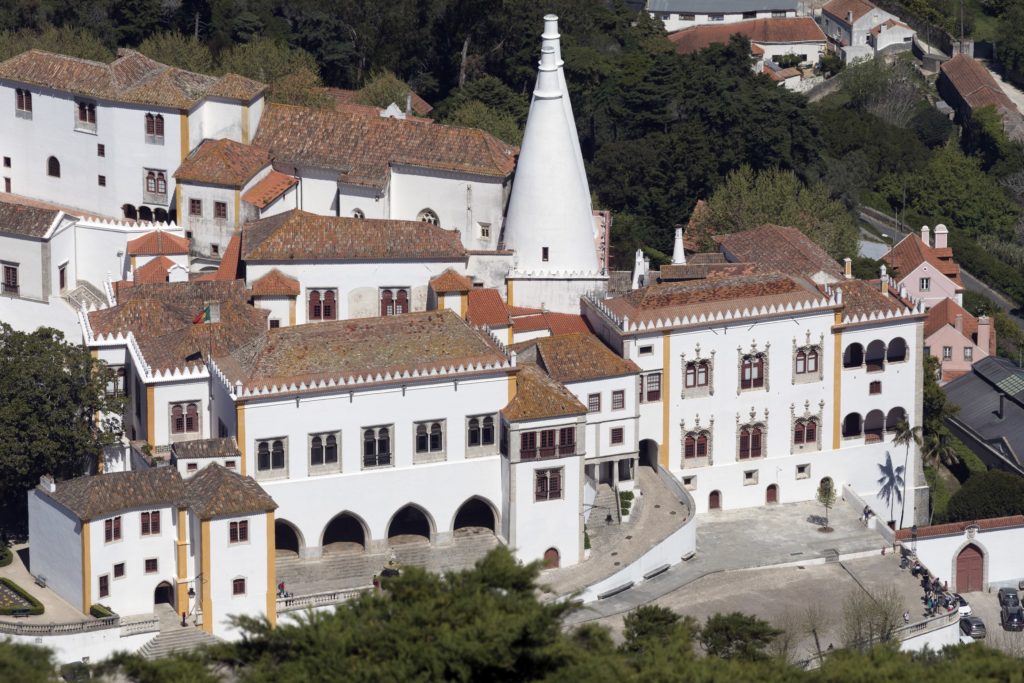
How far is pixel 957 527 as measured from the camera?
77375 mm

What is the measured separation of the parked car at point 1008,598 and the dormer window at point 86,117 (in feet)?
119

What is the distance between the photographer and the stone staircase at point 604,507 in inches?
2933

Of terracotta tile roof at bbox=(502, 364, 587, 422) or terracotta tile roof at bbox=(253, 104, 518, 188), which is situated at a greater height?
terracotta tile roof at bbox=(253, 104, 518, 188)

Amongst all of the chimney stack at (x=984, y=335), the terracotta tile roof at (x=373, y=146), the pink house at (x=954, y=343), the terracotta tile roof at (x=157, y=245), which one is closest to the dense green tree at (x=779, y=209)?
the pink house at (x=954, y=343)

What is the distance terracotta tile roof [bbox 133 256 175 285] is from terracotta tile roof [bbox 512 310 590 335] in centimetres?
1235

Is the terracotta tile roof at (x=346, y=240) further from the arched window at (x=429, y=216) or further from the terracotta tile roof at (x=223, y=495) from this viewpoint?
the terracotta tile roof at (x=223, y=495)

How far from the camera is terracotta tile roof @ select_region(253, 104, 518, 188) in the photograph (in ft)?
274

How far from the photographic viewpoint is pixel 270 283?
77.1 metres

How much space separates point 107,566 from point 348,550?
8.05 metres

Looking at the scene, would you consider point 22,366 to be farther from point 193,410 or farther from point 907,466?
point 907,466

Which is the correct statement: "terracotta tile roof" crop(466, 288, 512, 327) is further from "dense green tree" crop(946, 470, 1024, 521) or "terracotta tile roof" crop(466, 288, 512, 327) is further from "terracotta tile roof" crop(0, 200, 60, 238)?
"dense green tree" crop(946, 470, 1024, 521)

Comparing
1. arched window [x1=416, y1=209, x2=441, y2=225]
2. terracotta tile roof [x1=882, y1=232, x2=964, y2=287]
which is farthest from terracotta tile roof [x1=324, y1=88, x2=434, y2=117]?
terracotta tile roof [x1=882, y1=232, x2=964, y2=287]

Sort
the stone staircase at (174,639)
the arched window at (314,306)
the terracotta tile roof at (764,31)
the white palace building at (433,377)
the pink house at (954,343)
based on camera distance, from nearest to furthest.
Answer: the stone staircase at (174,639)
the white palace building at (433,377)
the arched window at (314,306)
the pink house at (954,343)
the terracotta tile roof at (764,31)

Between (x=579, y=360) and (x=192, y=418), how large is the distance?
1233 cm
